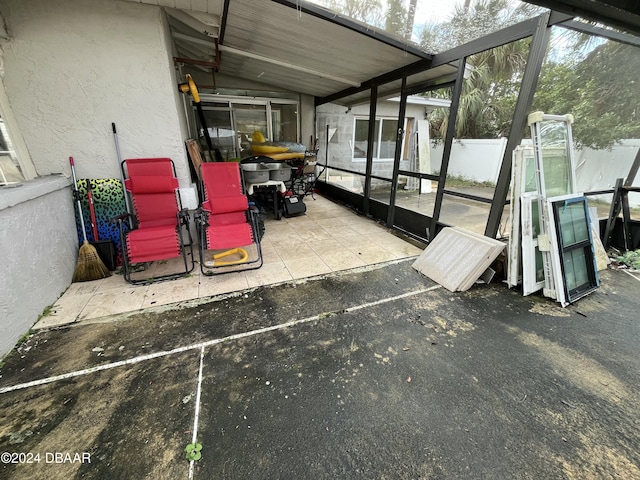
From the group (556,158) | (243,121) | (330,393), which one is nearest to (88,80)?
(330,393)

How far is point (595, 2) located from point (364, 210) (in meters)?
4.38

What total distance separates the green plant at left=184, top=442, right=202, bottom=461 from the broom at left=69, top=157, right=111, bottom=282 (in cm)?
241

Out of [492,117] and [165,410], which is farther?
[492,117]

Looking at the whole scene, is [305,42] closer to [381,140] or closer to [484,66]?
[381,140]

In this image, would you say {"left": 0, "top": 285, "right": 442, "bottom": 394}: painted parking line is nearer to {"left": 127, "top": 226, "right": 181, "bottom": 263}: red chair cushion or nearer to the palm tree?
{"left": 127, "top": 226, "right": 181, "bottom": 263}: red chair cushion

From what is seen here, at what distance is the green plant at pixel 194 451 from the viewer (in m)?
1.26

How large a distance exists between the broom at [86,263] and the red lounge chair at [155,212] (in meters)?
0.26

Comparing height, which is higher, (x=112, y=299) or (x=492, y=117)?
(x=492, y=117)

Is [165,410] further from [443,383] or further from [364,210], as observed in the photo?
[364,210]

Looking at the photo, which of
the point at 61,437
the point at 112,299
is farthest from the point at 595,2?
the point at 112,299

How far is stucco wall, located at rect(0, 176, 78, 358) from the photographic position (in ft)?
6.08

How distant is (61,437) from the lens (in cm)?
133

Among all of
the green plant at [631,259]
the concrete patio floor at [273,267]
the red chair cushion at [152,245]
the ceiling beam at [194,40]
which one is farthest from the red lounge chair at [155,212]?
the green plant at [631,259]

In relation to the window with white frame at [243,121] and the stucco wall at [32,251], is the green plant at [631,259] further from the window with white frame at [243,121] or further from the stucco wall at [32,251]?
the window with white frame at [243,121]
